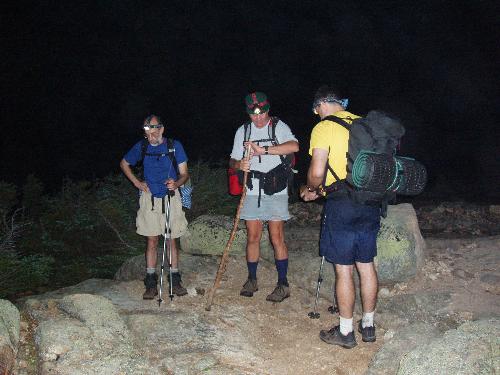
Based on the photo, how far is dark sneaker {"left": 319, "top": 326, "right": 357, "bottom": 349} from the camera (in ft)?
14.7

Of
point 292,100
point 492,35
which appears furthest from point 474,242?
point 492,35

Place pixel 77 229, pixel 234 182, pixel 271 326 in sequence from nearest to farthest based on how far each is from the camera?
pixel 271 326
pixel 234 182
pixel 77 229

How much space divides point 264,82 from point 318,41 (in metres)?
15.5

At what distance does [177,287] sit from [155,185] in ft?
4.27

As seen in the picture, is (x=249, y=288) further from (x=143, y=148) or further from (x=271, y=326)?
(x=143, y=148)

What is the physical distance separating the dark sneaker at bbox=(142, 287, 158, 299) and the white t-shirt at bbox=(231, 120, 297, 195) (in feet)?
5.57

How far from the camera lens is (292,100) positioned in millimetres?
64000

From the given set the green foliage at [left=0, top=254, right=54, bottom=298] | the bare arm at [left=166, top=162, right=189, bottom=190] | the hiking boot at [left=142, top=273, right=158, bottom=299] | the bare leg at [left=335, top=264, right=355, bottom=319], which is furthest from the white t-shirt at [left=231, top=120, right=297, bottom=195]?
the green foliage at [left=0, top=254, right=54, bottom=298]

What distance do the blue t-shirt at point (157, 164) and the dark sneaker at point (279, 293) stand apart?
71.5 inches

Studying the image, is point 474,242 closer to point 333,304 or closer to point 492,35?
point 333,304

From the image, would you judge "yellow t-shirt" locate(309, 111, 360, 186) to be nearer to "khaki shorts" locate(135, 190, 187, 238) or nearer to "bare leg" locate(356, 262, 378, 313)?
"bare leg" locate(356, 262, 378, 313)

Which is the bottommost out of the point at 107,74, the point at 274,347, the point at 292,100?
the point at 274,347

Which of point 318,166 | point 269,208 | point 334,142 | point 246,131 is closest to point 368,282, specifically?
point 318,166

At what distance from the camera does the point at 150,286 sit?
5703mm
